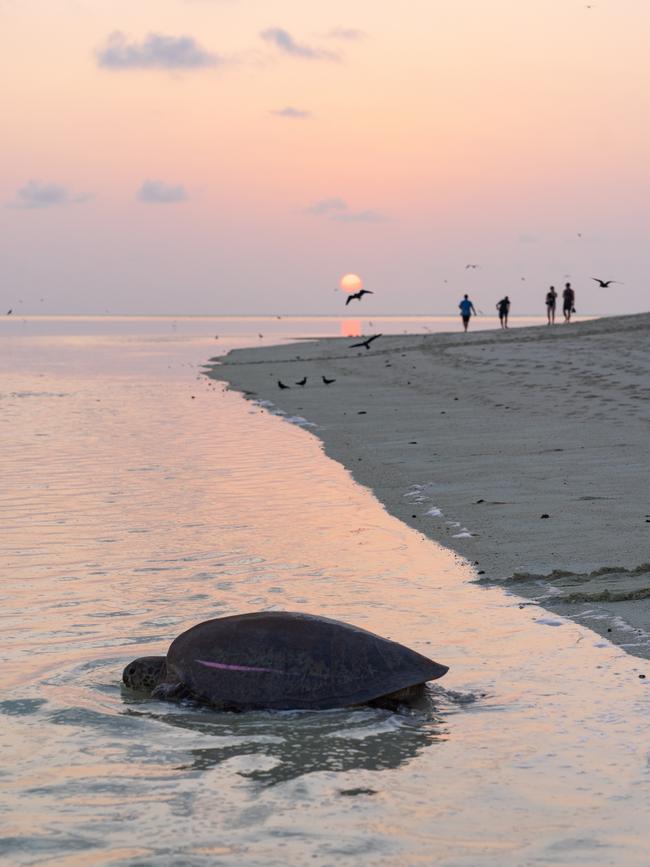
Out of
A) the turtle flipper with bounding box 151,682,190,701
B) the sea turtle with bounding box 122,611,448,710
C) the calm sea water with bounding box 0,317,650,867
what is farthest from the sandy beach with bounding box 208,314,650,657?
the turtle flipper with bounding box 151,682,190,701

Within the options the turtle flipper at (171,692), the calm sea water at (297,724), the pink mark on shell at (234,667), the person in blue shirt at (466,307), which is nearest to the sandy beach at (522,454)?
the calm sea water at (297,724)

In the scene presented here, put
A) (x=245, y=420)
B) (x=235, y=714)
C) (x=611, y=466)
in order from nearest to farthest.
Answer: (x=235, y=714) < (x=611, y=466) < (x=245, y=420)

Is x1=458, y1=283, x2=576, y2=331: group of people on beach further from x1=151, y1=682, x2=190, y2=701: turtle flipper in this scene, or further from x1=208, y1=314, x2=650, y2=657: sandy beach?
x1=151, y1=682, x2=190, y2=701: turtle flipper

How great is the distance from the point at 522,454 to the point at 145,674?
10.6 meters

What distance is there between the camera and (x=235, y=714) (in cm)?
667

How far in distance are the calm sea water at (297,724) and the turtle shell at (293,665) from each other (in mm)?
124

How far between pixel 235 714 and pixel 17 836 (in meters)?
1.92

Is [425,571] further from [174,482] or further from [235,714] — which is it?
[174,482]

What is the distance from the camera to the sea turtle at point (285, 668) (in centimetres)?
664

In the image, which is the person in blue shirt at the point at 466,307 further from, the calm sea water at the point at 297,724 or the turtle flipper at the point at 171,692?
the turtle flipper at the point at 171,692

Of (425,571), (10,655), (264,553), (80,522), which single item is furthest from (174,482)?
(10,655)

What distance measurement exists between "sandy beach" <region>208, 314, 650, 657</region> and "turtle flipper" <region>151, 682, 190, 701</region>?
Answer: 9.69ft

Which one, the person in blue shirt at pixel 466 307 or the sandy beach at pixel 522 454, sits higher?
the person in blue shirt at pixel 466 307

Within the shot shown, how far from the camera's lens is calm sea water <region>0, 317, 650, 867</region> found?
493 centimetres
